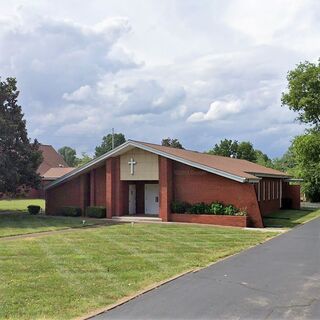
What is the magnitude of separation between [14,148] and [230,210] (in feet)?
47.9

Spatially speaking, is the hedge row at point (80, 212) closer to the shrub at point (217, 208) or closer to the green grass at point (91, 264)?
the shrub at point (217, 208)

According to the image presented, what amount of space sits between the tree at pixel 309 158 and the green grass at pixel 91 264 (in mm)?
27716

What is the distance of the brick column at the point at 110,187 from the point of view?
28.6 metres

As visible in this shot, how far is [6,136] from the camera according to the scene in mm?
29422

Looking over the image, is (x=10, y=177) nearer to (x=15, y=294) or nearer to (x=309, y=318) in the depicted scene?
(x=15, y=294)

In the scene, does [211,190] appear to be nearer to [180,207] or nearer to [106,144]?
[180,207]

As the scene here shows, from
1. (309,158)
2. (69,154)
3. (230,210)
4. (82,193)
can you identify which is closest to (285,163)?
(309,158)

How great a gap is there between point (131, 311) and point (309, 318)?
2.75 m

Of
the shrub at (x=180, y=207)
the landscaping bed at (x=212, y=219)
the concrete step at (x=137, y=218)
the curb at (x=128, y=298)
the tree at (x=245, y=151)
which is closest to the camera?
the curb at (x=128, y=298)

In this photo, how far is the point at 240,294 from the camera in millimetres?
8727

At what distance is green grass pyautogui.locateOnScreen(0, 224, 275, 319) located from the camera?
8.10 m

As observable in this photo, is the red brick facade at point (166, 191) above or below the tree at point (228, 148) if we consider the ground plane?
below

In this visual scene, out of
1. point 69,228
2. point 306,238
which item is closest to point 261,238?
point 306,238

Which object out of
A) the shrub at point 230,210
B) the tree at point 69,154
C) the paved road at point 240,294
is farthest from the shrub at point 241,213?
the tree at point 69,154
